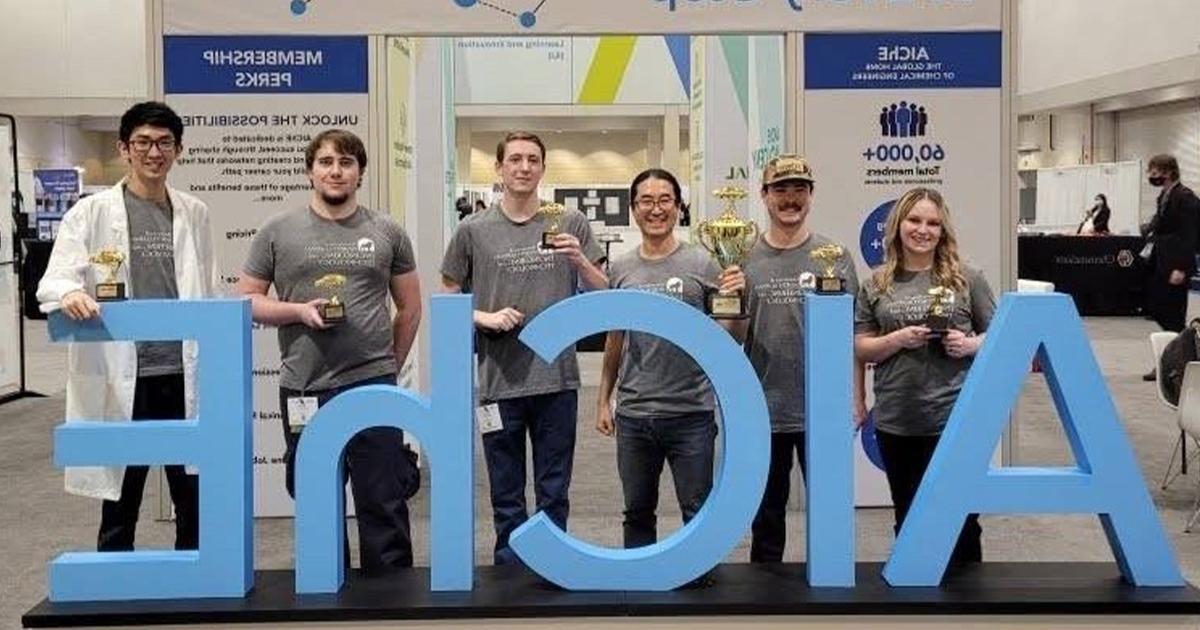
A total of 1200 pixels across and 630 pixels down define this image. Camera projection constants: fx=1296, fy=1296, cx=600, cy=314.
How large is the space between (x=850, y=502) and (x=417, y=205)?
3.97m

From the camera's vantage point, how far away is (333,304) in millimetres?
3141

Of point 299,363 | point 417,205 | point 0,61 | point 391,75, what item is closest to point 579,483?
point 417,205

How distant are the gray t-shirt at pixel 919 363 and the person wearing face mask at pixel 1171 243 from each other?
21.3ft


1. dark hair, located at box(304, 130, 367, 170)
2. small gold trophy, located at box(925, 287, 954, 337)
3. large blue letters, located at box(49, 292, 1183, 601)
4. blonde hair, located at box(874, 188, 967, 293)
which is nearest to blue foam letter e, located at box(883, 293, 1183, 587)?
large blue letters, located at box(49, 292, 1183, 601)

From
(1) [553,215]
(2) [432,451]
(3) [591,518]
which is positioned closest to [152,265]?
(1) [553,215]

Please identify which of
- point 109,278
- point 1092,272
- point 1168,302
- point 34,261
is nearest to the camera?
point 109,278

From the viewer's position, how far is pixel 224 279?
4902 mm

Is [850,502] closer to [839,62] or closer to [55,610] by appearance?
[55,610]

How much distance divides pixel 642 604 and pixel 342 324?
3.95 ft

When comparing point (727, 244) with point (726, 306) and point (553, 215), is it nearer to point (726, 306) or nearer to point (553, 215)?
point (726, 306)

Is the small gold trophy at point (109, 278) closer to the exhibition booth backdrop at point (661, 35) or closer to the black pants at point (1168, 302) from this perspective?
the exhibition booth backdrop at point (661, 35)

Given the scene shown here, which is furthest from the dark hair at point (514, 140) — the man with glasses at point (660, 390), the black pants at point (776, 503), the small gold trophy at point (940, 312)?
the small gold trophy at point (940, 312)

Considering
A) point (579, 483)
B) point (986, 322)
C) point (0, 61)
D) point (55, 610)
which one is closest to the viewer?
point (55, 610)

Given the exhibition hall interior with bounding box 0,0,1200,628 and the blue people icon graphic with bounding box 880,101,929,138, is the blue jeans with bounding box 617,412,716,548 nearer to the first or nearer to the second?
the exhibition hall interior with bounding box 0,0,1200,628
